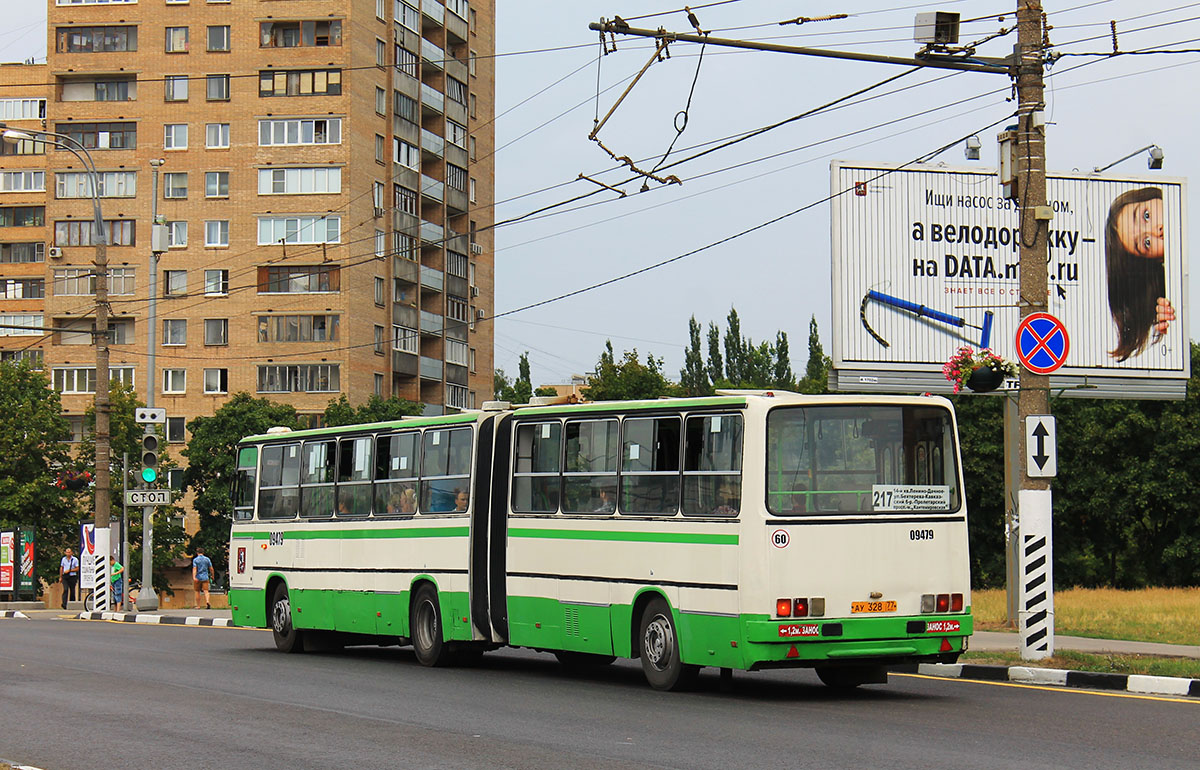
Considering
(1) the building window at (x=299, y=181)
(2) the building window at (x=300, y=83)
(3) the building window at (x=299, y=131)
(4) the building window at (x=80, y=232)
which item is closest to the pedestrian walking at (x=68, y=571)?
(1) the building window at (x=299, y=181)

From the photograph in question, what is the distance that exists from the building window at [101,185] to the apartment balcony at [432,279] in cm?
1525

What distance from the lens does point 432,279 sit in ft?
286

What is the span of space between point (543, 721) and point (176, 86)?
243 ft

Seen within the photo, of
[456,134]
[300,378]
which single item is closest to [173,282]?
[300,378]

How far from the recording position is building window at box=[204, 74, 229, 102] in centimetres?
8162

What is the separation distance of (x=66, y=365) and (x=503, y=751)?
258ft

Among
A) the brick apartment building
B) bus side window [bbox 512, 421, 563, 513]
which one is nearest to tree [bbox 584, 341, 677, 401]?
the brick apartment building

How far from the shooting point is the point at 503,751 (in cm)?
1150

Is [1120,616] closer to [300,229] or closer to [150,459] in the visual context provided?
[150,459]

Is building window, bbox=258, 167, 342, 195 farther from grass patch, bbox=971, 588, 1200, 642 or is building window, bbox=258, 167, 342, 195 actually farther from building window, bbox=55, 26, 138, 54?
grass patch, bbox=971, 588, 1200, 642

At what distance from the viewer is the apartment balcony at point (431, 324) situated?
86.6 metres

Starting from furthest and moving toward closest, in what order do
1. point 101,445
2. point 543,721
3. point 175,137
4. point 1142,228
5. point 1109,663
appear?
point 175,137
point 101,445
point 1142,228
point 1109,663
point 543,721

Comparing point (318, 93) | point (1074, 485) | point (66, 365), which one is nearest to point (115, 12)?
point (318, 93)

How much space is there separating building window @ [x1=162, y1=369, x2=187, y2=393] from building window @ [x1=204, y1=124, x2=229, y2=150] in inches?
449
